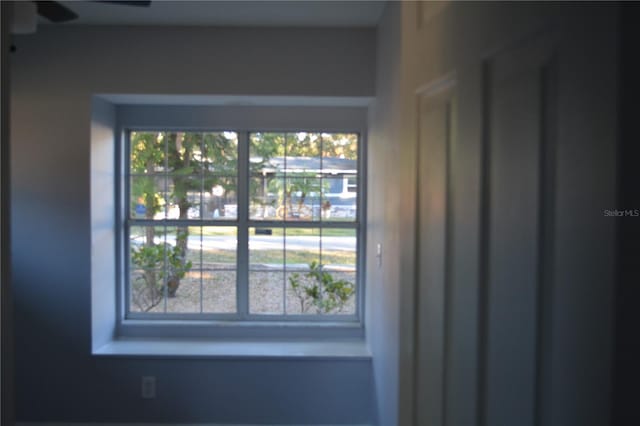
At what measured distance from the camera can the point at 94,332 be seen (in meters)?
3.26

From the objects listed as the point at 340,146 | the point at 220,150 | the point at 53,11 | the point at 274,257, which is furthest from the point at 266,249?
the point at 53,11

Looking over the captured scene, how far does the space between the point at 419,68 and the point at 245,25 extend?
7.95 feet

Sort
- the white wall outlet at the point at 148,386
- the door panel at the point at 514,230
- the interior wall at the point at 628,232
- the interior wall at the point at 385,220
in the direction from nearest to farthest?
the interior wall at the point at 628,232 → the door panel at the point at 514,230 → the interior wall at the point at 385,220 → the white wall outlet at the point at 148,386

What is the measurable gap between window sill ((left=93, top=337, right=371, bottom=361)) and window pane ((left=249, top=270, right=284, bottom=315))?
0.24 m

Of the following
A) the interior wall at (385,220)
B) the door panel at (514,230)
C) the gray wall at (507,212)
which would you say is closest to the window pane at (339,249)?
the interior wall at (385,220)

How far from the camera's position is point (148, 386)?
128 inches

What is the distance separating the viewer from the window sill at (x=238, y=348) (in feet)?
10.6

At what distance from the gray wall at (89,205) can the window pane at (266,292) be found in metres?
0.50

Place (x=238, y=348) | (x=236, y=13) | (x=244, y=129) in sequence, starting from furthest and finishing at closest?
(x=244, y=129)
(x=238, y=348)
(x=236, y=13)

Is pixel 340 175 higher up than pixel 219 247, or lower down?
higher up

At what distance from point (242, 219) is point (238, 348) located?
0.91m

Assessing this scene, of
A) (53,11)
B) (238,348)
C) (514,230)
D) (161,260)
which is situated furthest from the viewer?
(161,260)

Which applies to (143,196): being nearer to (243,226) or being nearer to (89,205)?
(89,205)

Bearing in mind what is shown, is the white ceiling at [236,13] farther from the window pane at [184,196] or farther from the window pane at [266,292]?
the window pane at [266,292]
